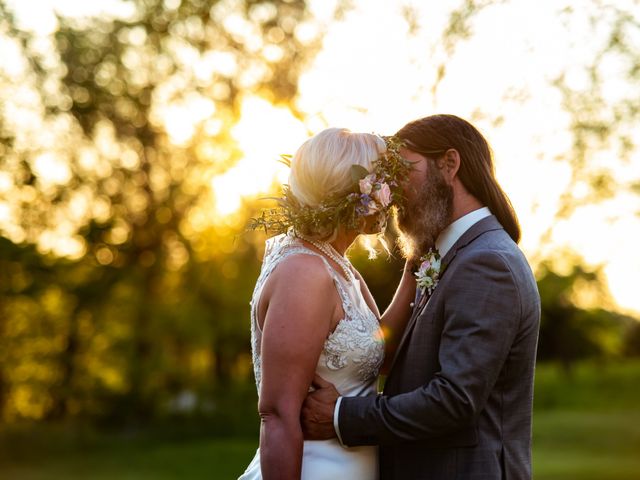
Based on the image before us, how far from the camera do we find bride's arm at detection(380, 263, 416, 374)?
4105 mm

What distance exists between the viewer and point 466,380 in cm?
335

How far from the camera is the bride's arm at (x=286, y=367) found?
3.34m

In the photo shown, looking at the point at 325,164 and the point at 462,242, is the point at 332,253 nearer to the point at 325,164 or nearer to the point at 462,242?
the point at 325,164

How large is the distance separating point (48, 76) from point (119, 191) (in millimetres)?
3773

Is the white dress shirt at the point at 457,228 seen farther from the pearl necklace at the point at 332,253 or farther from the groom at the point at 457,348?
the pearl necklace at the point at 332,253

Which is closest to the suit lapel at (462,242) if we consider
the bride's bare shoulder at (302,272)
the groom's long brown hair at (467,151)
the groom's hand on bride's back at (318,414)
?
the groom's long brown hair at (467,151)

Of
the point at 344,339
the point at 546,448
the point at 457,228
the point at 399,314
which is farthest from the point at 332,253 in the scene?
the point at 546,448

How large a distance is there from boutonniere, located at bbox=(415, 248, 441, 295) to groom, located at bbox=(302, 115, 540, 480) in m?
0.03

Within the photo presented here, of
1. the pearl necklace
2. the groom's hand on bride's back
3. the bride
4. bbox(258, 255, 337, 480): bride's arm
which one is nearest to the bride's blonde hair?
the bride

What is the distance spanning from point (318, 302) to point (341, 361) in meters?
0.31

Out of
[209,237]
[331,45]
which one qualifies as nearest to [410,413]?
[331,45]

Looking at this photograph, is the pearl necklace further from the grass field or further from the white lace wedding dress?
the grass field

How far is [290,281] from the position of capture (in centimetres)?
341

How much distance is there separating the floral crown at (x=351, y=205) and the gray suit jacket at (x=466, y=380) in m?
0.40
